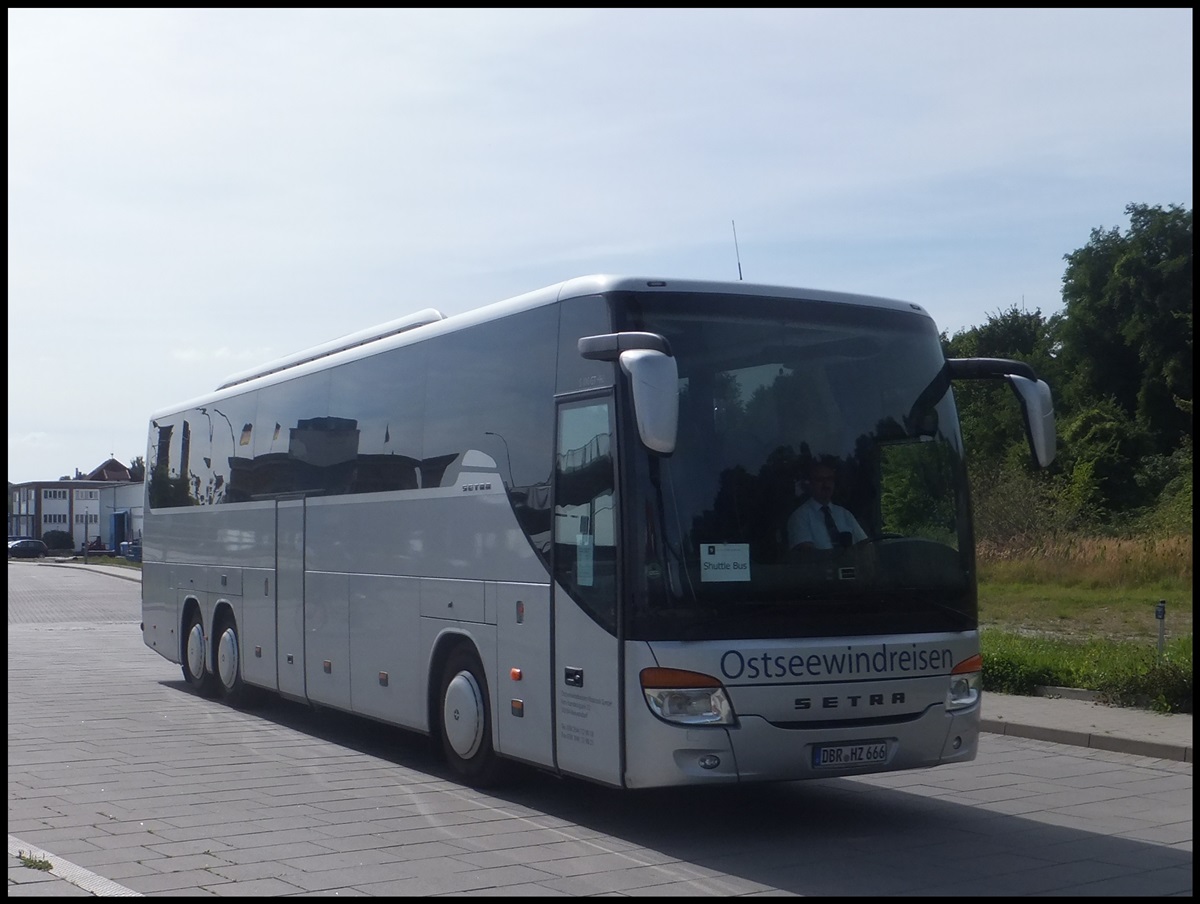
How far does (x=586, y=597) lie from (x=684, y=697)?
95 centimetres

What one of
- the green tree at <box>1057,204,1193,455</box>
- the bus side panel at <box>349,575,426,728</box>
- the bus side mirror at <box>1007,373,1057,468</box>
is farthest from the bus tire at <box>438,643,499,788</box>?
the green tree at <box>1057,204,1193,455</box>

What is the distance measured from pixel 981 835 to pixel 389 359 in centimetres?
633

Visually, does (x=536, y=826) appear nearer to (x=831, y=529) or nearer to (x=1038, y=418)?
(x=831, y=529)

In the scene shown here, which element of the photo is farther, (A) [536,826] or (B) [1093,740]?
(B) [1093,740]

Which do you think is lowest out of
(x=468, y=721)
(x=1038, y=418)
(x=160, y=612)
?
(x=468, y=721)

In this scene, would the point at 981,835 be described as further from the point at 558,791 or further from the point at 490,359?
the point at 490,359

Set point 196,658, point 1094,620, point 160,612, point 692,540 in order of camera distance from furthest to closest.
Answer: point 1094,620, point 160,612, point 196,658, point 692,540

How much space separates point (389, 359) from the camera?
12.3m

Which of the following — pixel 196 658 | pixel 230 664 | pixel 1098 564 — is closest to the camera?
pixel 230 664

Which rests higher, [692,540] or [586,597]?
[692,540]

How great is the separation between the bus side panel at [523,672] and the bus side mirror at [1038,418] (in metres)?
3.26

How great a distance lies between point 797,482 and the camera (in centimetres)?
856

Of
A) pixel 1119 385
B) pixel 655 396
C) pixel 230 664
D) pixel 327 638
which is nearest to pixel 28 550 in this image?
pixel 1119 385

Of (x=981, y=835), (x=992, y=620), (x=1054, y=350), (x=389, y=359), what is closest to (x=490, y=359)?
(x=389, y=359)
